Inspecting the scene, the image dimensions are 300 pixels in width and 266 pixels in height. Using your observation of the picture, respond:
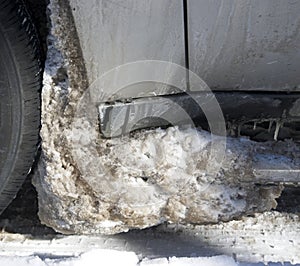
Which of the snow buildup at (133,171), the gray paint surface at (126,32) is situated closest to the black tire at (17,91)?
the snow buildup at (133,171)

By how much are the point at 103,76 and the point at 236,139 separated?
1.70ft

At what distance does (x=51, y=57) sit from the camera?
212cm

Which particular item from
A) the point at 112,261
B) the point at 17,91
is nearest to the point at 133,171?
the point at 112,261

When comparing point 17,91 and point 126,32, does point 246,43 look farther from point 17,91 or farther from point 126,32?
point 17,91

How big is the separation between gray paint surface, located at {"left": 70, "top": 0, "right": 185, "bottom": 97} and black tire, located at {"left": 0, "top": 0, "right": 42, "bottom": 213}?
0.74 ft

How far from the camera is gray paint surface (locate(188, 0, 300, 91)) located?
75.1 inches

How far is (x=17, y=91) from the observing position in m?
2.15

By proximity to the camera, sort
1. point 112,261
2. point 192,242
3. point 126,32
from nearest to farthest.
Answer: point 126,32 → point 112,261 → point 192,242

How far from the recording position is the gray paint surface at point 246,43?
1.91m

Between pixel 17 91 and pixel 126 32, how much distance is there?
0.46 meters

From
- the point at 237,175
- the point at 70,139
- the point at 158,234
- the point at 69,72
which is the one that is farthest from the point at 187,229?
the point at 69,72

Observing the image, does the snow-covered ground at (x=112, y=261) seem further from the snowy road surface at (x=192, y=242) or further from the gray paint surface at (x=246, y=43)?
the gray paint surface at (x=246, y=43)

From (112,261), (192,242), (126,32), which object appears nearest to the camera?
(126,32)

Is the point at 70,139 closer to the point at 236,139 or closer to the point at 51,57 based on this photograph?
the point at 51,57
